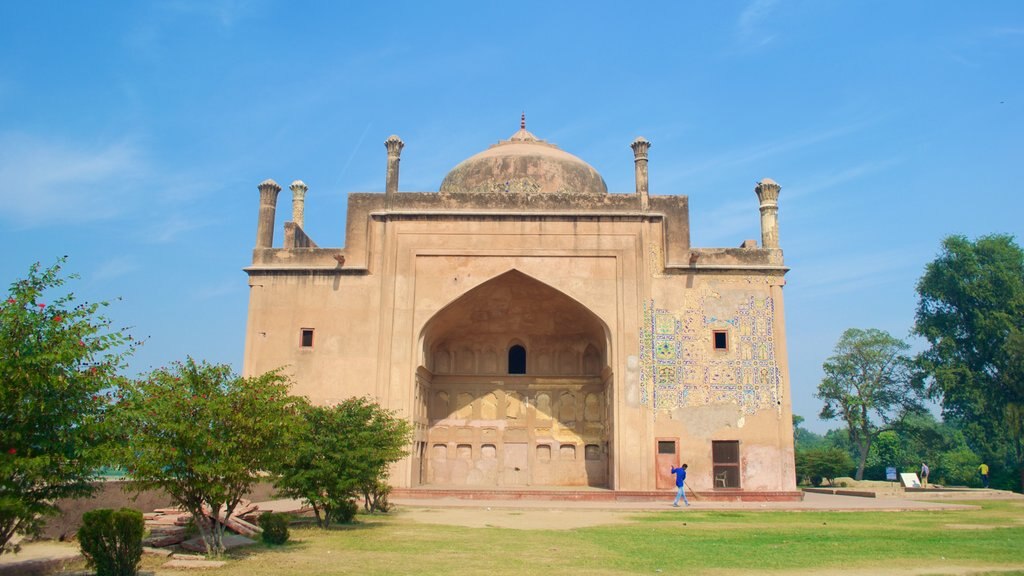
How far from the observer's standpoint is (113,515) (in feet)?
22.7

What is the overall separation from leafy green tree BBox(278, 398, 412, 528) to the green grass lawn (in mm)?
512

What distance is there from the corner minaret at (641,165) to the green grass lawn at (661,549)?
8.35 metres

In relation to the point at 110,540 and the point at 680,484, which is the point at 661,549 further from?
the point at 680,484

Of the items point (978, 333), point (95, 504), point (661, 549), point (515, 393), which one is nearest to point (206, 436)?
point (95, 504)

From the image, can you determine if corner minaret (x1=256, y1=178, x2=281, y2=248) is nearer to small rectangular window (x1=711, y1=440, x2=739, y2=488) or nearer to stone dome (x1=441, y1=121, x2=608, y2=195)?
stone dome (x1=441, y1=121, x2=608, y2=195)

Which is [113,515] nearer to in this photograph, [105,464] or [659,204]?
[105,464]

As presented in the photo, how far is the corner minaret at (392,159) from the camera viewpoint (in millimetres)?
19250

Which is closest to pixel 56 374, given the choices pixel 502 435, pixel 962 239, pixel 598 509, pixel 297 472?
pixel 297 472

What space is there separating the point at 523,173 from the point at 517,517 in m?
10.6

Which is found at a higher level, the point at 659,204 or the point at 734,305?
the point at 659,204

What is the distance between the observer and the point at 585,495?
663 inches

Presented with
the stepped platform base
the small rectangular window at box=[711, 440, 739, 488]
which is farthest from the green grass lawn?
the small rectangular window at box=[711, 440, 739, 488]

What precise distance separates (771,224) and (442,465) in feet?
32.8

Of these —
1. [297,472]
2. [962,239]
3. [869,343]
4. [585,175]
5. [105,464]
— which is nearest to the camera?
[105,464]
